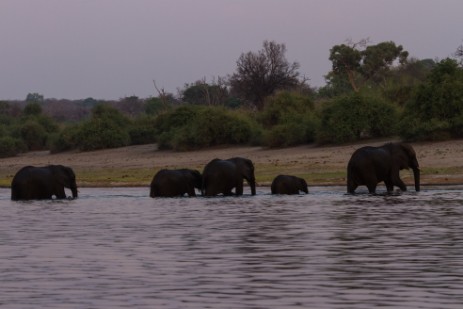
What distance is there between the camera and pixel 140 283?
1067 cm

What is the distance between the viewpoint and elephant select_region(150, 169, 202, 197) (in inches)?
1107

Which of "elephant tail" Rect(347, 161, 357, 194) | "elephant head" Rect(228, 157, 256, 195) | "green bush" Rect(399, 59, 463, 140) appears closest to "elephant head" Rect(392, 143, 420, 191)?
"elephant tail" Rect(347, 161, 357, 194)

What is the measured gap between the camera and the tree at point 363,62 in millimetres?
77250

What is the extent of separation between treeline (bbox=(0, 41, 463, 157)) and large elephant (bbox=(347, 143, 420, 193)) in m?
11.0

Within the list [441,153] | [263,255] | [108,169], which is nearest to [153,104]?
[108,169]

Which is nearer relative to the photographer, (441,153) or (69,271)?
(69,271)

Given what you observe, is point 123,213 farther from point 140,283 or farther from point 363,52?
point 363,52

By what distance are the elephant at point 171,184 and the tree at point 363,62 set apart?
47252 millimetres

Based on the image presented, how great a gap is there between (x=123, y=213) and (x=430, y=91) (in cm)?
2147

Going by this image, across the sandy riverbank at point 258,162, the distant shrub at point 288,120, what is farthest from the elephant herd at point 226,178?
the distant shrub at point 288,120

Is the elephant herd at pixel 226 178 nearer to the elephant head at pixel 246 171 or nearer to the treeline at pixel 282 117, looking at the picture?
the elephant head at pixel 246 171

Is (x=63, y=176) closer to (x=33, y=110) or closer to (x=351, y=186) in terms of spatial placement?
Result: (x=351, y=186)

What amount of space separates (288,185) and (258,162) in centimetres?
1190

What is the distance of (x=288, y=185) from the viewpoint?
2834 centimetres
